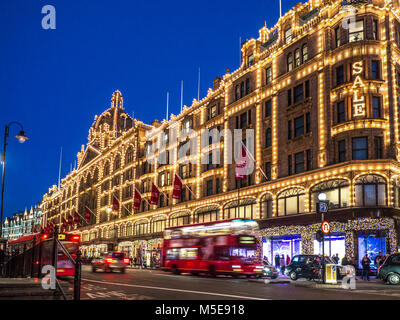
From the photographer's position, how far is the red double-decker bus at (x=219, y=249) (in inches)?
1307

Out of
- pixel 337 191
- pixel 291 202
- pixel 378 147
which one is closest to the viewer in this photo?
pixel 378 147

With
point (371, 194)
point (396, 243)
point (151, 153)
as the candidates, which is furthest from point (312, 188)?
point (151, 153)

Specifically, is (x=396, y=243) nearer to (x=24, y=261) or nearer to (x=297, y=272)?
(x=297, y=272)

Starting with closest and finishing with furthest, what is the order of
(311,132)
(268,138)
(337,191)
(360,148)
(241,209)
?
(360,148), (337,191), (311,132), (268,138), (241,209)

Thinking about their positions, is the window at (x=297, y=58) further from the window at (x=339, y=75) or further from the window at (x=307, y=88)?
the window at (x=339, y=75)

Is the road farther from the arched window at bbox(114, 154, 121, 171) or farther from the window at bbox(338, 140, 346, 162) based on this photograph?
the arched window at bbox(114, 154, 121, 171)

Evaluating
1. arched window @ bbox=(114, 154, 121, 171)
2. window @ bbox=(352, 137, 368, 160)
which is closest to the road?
window @ bbox=(352, 137, 368, 160)

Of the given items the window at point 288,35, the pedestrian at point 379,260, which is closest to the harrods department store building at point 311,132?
the window at point 288,35

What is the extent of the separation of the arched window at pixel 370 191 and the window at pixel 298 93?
10.9 meters

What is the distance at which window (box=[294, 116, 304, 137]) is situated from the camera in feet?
139

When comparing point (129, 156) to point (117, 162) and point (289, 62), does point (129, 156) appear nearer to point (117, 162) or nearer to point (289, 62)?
point (117, 162)

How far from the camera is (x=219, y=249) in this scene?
34406 mm

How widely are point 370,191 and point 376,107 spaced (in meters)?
6.79

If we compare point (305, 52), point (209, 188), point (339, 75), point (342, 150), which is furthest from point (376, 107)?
point (209, 188)
